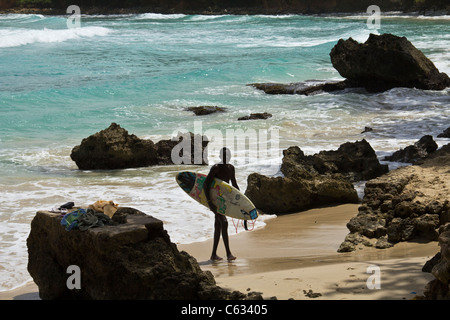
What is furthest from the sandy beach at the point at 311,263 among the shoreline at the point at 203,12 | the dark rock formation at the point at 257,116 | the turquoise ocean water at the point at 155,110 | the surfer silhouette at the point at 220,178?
the shoreline at the point at 203,12

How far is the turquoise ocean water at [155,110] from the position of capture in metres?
10.2

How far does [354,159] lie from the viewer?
10.5 metres

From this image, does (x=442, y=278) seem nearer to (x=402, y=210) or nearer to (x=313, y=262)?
(x=313, y=262)

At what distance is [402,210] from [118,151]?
606 cm

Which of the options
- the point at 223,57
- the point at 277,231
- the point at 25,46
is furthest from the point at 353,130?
the point at 25,46

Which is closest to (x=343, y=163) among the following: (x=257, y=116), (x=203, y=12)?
(x=257, y=116)

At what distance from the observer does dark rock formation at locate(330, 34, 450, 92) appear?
1959 centimetres

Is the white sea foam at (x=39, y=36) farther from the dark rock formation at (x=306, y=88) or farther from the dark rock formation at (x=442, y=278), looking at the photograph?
the dark rock formation at (x=442, y=278)

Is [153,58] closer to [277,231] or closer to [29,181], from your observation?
[29,181]

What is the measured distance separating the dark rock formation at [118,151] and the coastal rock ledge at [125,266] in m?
6.27

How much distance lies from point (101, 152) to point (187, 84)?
1185 cm

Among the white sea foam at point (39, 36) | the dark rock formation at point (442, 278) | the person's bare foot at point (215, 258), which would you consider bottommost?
the person's bare foot at point (215, 258)

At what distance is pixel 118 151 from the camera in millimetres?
12125

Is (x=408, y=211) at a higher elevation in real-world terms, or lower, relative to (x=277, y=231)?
higher
